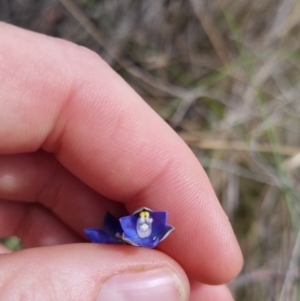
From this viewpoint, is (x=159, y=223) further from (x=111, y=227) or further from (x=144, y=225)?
(x=111, y=227)

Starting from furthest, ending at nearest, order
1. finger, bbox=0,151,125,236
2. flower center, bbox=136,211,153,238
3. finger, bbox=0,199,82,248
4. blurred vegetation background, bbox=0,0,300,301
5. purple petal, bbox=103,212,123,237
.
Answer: blurred vegetation background, bbox=0,0,300,301 < finger, bbox=0,199,82,248 < finger, bbox=0,151,125,236 < purple petal, bbox=103,212,123,237 < flower center, bbox=136,211,153,238

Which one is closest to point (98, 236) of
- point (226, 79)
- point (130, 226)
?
point (130, 226)

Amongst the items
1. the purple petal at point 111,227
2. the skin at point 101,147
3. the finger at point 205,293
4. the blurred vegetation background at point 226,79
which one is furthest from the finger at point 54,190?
the blurred vegetation background at point 226,79

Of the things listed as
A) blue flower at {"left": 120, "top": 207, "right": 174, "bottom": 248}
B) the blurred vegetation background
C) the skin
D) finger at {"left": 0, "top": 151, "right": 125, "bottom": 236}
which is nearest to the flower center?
blue flower at {"left": 120, "top": 207, "right": 174, "bottom": 248}

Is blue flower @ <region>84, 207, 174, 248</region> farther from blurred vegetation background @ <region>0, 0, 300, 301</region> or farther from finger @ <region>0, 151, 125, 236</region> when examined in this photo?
blurred vegetation background @ <region>0, 0, 300, 301</region>

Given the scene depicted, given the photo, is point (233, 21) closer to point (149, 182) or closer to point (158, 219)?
point (149, 182)

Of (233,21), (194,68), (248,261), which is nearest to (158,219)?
(248,261)
